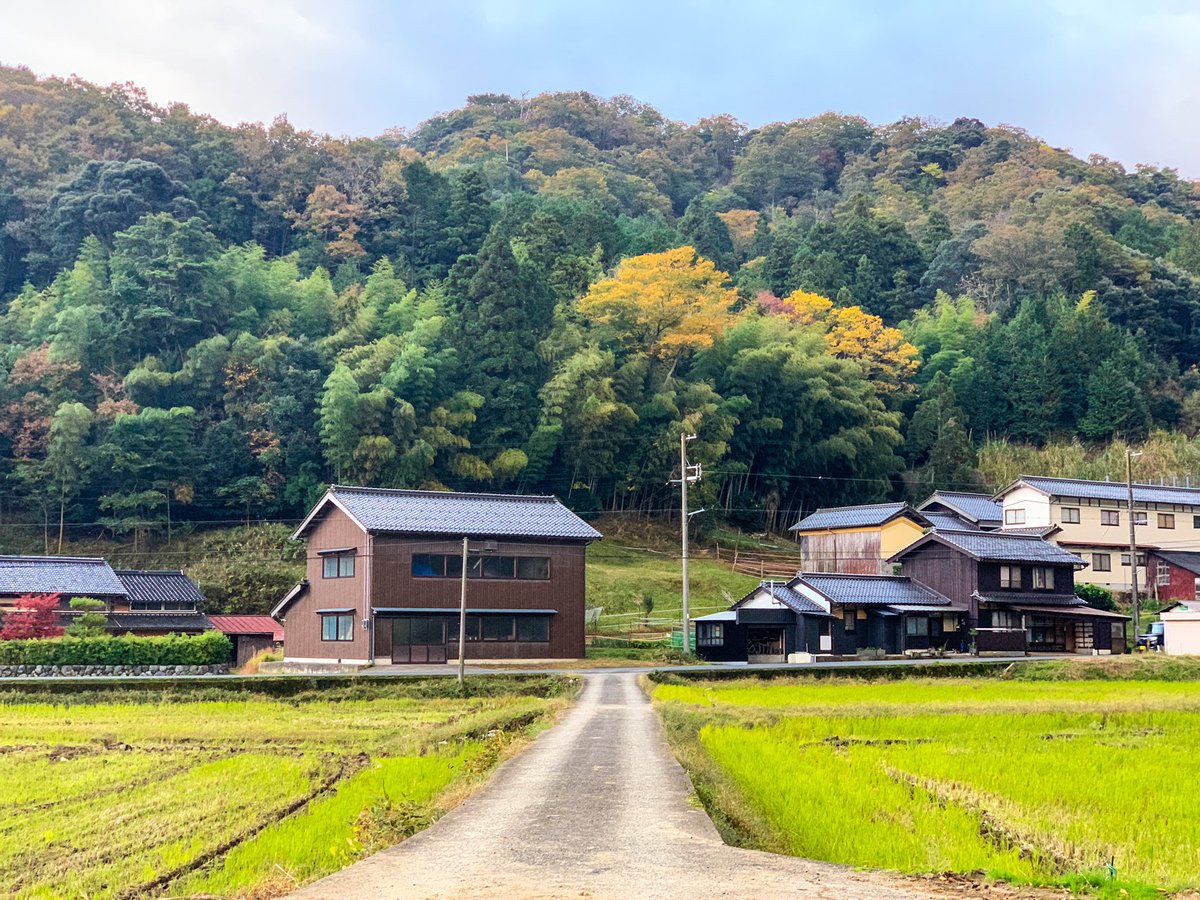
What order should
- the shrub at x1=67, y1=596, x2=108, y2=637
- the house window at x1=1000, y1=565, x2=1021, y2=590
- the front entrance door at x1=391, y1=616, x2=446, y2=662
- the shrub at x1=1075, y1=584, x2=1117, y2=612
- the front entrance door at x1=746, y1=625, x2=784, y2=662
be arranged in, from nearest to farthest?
1. the shrub at x1=67, y1=596, x2=108, y2=637
2. the front entrance door at x1=391, y1=616, x2=446, y2=662
3. the front entrance door at x1=746, y1=625, x2=784, y2=662
4. the house window at x1=1000, y1=565, x2=1021, y2=590
5. the shrub at x1=1075, y1=584, x2=1117, y2=612

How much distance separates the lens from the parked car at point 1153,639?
134 ft

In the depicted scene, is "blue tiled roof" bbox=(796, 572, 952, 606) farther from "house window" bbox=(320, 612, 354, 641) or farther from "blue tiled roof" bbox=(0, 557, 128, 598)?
"blue tiled roof" bbox=(0, 557, 128, 598)

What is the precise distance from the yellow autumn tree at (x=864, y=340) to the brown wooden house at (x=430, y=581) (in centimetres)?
2785

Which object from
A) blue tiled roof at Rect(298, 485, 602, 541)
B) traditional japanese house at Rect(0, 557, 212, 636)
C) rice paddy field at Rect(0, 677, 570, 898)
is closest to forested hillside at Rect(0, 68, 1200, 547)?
traditional japanese house at Rect(0, 557, 212, 636)

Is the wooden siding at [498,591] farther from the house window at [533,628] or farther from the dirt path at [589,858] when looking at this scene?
the dirt path at [589,858]

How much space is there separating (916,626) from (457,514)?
15.2m

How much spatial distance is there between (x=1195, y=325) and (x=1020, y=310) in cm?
1192

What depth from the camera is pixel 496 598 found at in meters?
37.6

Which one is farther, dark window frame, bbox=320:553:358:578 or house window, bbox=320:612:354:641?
dark window frame, bbox=320:553:358:578

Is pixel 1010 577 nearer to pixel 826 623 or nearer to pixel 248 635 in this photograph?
pixel 826 623

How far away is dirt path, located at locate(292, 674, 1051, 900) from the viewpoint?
27.6 feet

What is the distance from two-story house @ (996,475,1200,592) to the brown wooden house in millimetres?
20190

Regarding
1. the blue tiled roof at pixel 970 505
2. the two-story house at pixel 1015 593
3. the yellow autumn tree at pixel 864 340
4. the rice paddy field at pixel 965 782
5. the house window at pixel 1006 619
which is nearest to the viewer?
the rice paddy field at pixel 965 782

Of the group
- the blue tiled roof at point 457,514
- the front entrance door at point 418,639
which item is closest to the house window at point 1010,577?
the blue tiled roof at point 457,514
